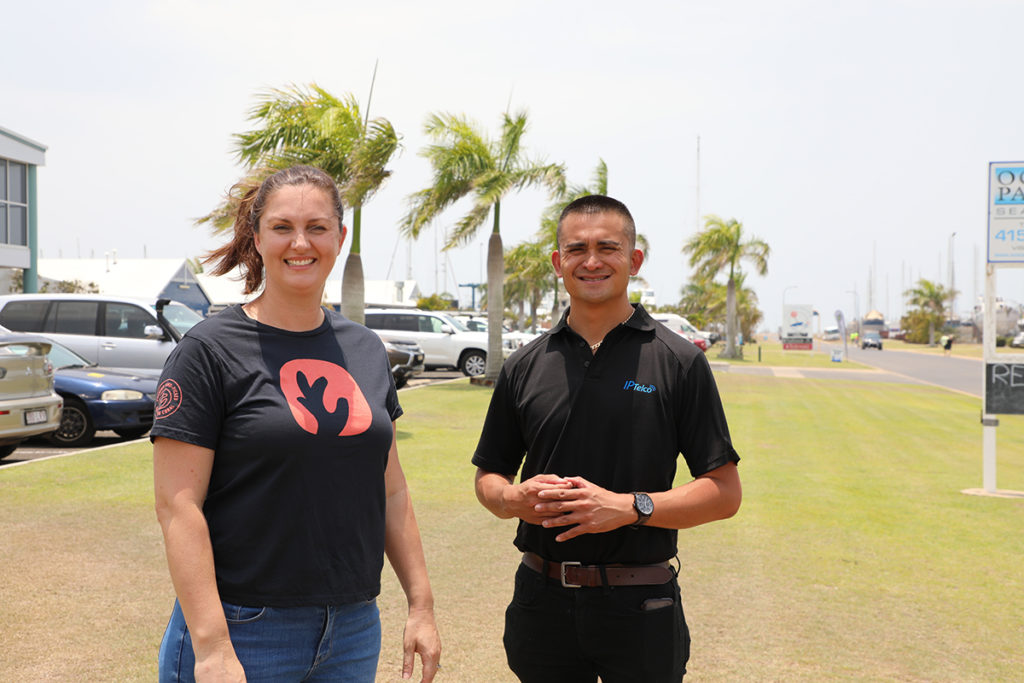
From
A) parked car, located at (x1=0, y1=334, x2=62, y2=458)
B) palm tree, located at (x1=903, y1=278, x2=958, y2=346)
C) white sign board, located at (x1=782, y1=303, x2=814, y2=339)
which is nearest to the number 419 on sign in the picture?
parked car, located at (x1=0, y1=334, x2=62, y2=458)

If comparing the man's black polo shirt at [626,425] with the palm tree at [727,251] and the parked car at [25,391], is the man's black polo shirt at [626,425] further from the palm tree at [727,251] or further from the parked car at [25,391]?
the palm tree at [727,251]

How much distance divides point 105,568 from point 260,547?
15.5ft

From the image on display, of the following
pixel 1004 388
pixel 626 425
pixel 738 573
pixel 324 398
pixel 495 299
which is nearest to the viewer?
pixel 324 398

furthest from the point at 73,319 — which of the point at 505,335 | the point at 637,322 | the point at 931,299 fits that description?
the point at 931,299

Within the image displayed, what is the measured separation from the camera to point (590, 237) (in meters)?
2.96

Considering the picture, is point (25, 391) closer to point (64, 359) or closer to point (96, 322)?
point (64, 359)

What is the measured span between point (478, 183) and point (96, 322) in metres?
11.0

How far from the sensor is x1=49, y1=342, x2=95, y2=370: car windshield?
12.8 meters

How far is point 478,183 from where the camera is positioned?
23.6 m

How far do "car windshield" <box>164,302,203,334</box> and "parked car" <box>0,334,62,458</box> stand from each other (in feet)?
16.5

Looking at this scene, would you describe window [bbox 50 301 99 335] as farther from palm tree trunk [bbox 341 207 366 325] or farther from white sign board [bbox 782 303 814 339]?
white sign board [bbox 782 303 814 339]

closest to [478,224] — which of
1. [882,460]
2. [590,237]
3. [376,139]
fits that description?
[376,139]

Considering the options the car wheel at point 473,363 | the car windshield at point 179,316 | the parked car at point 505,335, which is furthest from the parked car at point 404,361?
the parked car at point 505,335

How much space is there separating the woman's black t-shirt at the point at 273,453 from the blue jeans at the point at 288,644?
0.04m
